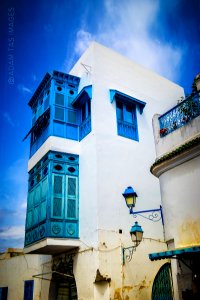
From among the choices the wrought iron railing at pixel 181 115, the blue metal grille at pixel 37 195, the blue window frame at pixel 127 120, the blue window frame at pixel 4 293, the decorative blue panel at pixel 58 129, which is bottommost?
the blue window frame at pixel 4 293

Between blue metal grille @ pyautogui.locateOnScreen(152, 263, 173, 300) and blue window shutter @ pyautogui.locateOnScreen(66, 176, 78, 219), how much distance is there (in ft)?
12.4

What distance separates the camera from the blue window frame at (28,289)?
13.8 m

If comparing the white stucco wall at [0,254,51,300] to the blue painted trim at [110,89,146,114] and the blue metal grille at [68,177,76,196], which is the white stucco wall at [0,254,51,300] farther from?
the blue painted trim at [110,89,146,114]

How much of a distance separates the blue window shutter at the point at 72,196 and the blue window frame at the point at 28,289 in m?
5.11

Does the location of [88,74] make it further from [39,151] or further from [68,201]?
[68,201]

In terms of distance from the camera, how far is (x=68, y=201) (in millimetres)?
11234

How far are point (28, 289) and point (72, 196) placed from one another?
591cm

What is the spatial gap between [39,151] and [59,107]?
6.72 ft

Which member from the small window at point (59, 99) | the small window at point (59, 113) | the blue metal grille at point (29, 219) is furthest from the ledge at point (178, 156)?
the small window at point (59, 99)

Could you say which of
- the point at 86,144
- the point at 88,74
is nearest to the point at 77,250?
the point at 86,144

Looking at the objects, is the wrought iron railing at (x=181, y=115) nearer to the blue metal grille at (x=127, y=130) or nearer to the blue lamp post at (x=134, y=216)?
the blue lamp post at (x=134, y=216)

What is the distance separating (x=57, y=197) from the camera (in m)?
11.0

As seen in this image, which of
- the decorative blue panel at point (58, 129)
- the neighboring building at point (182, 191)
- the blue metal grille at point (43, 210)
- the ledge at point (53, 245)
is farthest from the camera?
the decorative blue panel at point (58, 129)

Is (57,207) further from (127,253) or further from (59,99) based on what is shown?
(59,99)
